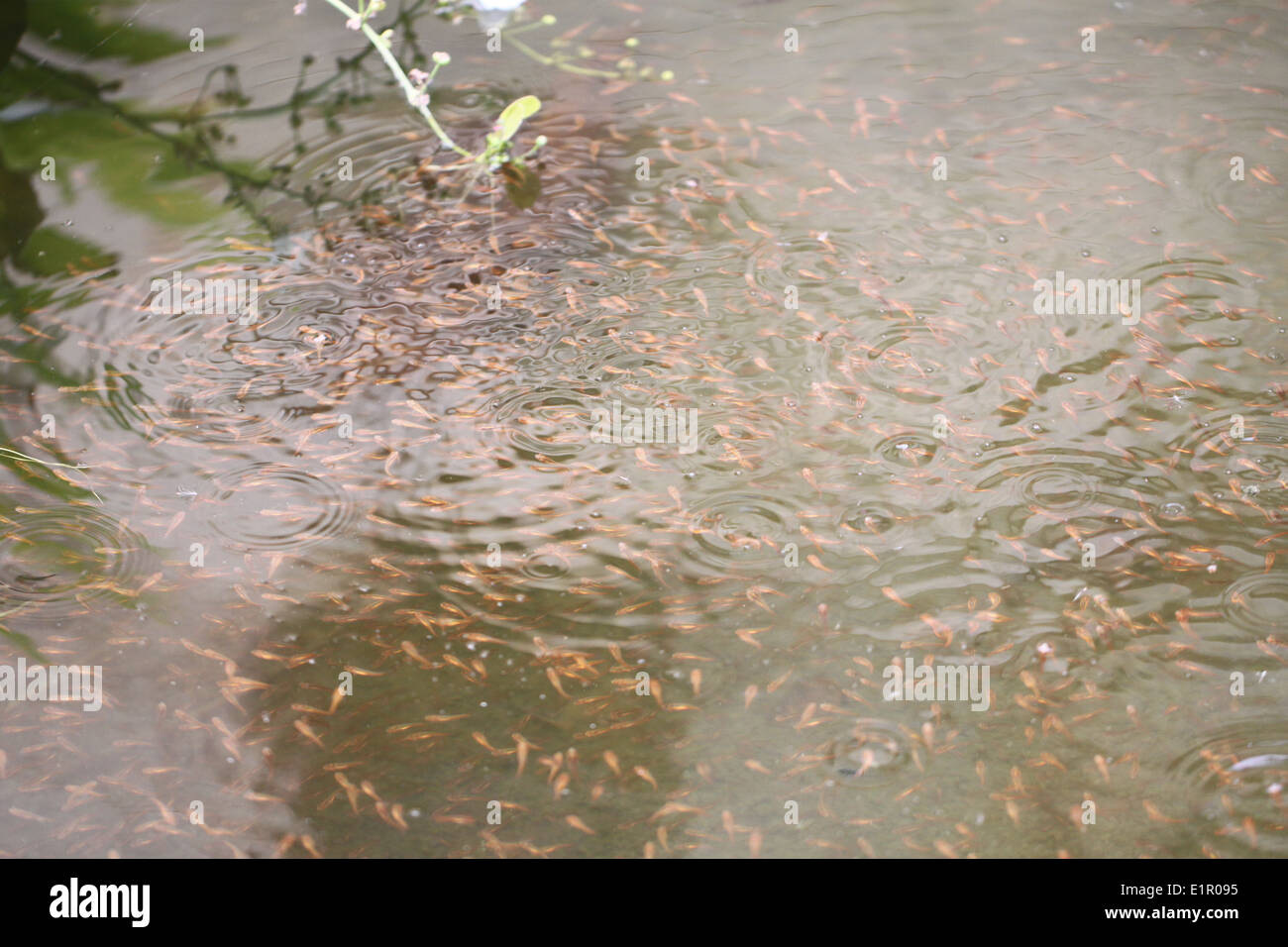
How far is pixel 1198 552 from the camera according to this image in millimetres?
2387

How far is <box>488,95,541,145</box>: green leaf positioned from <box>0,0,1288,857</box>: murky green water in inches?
4.9

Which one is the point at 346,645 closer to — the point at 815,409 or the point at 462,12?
the point at 815,409

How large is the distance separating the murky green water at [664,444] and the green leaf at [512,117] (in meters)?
0.12

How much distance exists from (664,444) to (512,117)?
1.30 meters

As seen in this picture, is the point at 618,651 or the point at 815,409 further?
the point at 815,409

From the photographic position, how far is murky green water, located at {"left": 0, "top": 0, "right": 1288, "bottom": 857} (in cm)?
211

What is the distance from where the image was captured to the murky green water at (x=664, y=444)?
2.11 m

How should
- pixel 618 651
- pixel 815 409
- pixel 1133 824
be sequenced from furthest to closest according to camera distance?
pixel 815 409 < pixel 618 651 < pixel 1133 824

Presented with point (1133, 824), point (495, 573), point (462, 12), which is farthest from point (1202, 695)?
point (462, 12)

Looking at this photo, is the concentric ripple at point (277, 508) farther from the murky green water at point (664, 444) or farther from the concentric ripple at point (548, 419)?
the concentric ripple at point (548, 419)

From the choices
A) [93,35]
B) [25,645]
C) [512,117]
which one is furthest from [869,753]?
[93,35]

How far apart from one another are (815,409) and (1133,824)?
3.74 feet

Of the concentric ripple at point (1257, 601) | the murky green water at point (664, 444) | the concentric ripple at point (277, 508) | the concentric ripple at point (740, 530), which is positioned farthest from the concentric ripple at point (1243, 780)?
the concentric ripple at point (277, 508)

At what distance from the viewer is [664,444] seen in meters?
2.64
